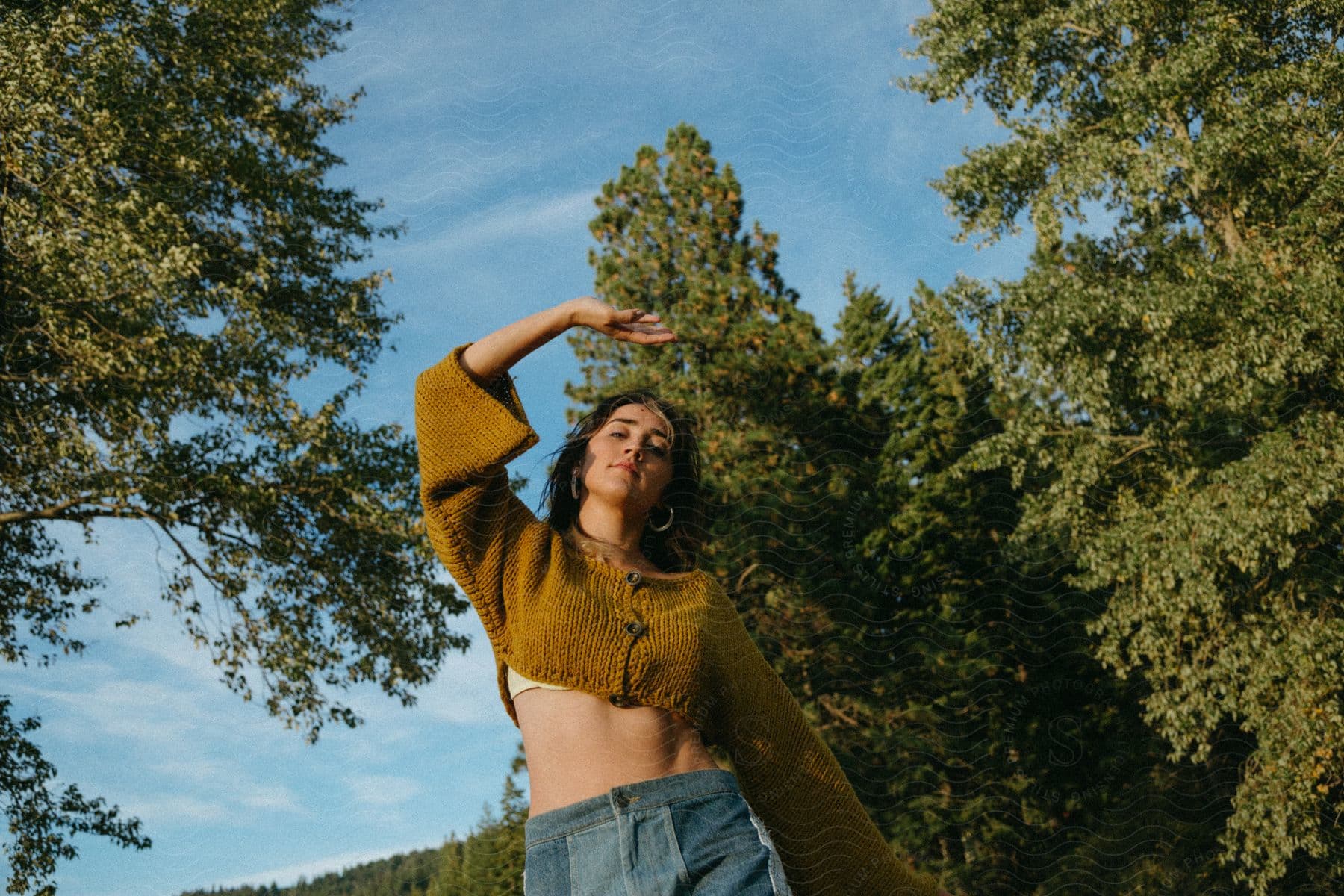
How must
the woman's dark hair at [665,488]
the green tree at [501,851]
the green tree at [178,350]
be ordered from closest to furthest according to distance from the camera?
the woman's dark hair at [665,488]
the green tree at [178,350]
the green tree at [501,851]

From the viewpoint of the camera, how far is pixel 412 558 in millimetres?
5168

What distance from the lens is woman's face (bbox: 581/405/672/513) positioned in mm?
1345

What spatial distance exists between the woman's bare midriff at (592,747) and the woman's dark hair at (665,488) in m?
0.30

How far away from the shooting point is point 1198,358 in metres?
4.78

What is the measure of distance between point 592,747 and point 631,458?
0.38 meters

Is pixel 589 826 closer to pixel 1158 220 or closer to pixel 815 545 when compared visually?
pixel 1158 220

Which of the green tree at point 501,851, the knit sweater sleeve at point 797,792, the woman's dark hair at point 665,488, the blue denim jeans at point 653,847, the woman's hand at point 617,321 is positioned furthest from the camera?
the green tree at point 501,851

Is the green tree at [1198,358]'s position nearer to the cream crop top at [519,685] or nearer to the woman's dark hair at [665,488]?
the woman's dark hair at [665,488]

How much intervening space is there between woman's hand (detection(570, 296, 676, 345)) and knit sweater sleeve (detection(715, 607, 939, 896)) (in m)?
0.37

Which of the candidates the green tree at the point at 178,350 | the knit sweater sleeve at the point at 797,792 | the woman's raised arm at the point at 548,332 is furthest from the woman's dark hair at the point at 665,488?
the green tree at the point at 178,350

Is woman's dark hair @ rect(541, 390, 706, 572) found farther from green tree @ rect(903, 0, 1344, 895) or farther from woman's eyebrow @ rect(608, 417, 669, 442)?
green tree @ rect(903, 0, 1344, 895)

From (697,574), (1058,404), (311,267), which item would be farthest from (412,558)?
(697,574)

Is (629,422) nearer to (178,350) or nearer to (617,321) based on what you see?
(617,321)

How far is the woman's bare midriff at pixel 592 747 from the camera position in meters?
1.12
